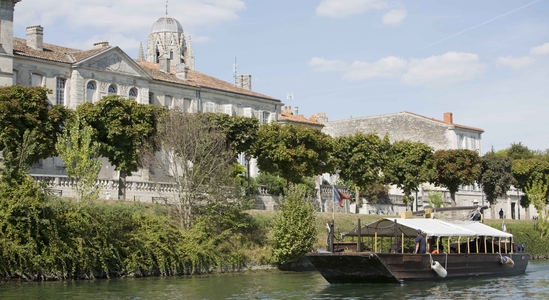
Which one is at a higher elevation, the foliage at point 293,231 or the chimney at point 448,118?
the chimney at point 448,118

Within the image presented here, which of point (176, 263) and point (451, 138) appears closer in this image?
point (176, 263)

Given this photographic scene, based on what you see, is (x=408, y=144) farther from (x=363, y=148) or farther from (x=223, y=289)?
(x=223, y=289)

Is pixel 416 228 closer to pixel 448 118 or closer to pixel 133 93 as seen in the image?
pixel 133 93

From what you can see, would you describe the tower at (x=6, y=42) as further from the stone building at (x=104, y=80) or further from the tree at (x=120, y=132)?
the tree at (x=120, y=132)

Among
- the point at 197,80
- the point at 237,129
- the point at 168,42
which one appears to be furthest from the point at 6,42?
the point at 168,42

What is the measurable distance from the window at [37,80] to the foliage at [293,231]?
21.7 meters

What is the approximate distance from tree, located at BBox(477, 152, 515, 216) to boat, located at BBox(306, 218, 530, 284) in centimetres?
2658

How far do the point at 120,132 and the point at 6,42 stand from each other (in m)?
12.1

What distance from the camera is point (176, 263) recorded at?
1398 inches

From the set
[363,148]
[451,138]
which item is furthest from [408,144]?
[451,138]

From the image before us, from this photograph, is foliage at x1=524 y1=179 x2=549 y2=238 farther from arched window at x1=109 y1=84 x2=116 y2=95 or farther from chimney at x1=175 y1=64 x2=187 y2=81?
arched window at x1=109 y1=84 x2=116 y2=95

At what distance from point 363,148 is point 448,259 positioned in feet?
75.5

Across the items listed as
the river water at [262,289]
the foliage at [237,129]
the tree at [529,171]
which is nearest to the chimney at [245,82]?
the foliage at [237,129]

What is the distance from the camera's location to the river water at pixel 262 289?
26.8 m
